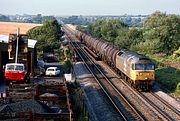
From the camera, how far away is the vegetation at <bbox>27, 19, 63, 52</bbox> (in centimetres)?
6946

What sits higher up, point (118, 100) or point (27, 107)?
point (27, 107)

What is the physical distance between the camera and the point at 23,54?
41.8 meters

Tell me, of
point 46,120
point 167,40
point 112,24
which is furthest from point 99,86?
point 112,24

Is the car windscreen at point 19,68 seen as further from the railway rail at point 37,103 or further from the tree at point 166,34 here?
the tree at point 166,34

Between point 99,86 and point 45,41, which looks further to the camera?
point 45,41

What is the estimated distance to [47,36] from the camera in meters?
76.8

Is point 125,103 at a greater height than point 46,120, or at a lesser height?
lesser

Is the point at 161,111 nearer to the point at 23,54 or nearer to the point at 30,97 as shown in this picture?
the point at 30,97

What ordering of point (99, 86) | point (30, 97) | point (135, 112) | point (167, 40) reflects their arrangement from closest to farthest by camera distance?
point (30, 97)
point (135, 112)
point (99, 86)
point (167, 40)

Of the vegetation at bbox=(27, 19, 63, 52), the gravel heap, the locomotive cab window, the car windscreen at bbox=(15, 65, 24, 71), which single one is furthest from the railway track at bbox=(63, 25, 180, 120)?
the vegetation at bbox=(27, 19, 63, 52)

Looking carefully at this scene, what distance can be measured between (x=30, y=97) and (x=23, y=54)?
20248 millimetres

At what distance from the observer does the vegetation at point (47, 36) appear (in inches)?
2734

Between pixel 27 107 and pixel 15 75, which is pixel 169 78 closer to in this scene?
pixel 15 75

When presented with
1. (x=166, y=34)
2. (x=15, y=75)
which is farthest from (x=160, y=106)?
(x=166, y=34)
